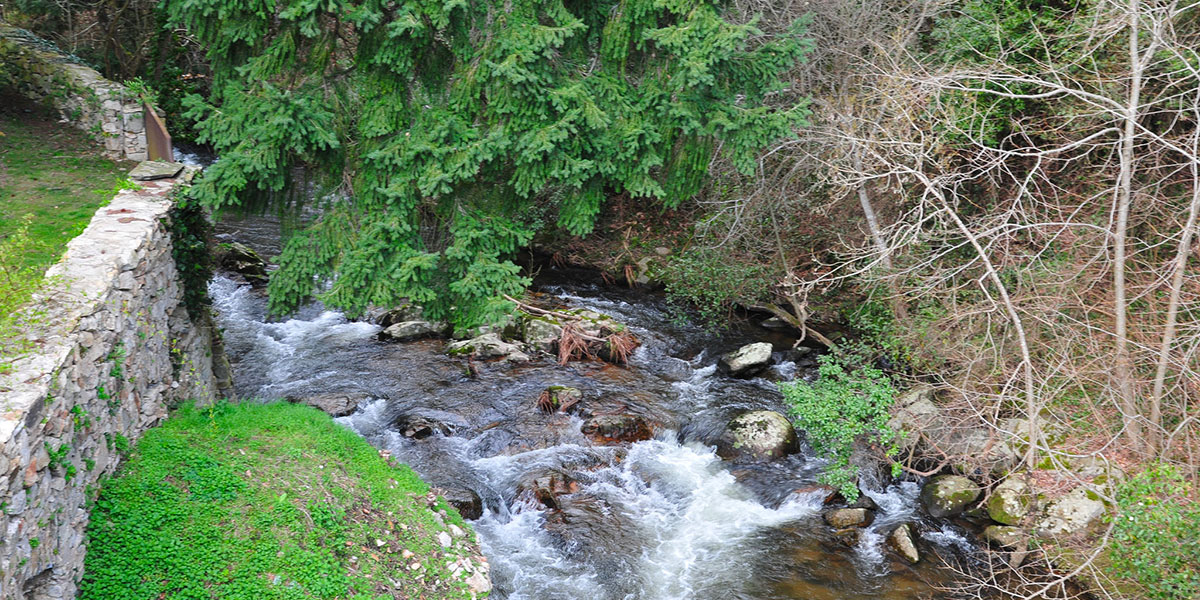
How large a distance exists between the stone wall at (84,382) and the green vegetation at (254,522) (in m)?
0.27

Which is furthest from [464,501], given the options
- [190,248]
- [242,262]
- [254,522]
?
[242,262]

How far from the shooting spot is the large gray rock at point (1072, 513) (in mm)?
8992

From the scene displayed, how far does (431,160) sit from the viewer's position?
1022 centimetres

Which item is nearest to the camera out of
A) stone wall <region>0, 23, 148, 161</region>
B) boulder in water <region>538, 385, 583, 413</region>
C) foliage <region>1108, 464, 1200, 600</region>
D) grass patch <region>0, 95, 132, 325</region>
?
foliage <region>1108, 464, 1200, 600</region>

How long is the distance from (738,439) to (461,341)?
207 inches

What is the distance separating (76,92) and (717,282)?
1055cm

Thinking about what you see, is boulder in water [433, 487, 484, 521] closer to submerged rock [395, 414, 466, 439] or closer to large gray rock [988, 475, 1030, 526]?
submerged rock [395, 414, 466, 439]

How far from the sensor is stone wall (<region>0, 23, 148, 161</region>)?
432 inches

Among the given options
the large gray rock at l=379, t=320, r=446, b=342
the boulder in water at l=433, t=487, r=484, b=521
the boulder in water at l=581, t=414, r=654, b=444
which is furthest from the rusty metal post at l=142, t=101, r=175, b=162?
the boulder in water at l=581, t=414, r=654, b=444

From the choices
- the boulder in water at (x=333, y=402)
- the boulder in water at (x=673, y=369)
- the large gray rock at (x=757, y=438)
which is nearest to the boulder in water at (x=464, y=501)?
the boulder in water at (x=333, y=402)

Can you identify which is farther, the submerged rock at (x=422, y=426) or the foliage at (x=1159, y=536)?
the submerged rock at (x=422, y=426)

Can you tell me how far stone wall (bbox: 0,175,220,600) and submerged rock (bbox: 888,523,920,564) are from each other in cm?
816

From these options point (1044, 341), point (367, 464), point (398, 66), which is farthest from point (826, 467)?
point (398, 66)

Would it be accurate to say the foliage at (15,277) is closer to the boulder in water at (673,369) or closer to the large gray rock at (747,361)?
the boulder in water at (673,369)
